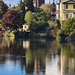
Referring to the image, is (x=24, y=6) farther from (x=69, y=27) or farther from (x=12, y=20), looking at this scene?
(x=69, y=27)

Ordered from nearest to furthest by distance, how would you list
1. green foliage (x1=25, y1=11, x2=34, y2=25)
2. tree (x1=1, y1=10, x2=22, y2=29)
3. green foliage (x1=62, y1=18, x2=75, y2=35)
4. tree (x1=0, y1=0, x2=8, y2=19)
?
1. green foliage (x1=62, y1=18, x2=75, y2=35)
2. green foliage (x1=25, y1=11, x2=34, y2=25)
3. tree (x1=1, y1=10, x2=22, y2=29)
4. tree (x1=0, y1=0, x2=8, y2=19)

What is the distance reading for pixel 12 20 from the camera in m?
110

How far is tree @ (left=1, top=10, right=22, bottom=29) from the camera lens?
110 m

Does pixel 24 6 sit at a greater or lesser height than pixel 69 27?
greater

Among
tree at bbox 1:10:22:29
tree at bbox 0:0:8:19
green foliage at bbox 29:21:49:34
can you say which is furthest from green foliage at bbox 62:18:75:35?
tree at bbox 0:0:8:19

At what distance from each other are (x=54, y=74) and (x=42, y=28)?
77.0 meters

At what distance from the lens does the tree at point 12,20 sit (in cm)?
10988

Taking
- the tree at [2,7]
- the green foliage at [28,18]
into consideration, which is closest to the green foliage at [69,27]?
the green foliage at [28,18]

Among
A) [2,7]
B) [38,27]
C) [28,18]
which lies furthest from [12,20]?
[2,7]

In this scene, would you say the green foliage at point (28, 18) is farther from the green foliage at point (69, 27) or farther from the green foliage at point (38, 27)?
the green foliage at point (69, 27)

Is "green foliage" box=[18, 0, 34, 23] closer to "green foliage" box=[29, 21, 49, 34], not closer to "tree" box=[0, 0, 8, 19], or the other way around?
"tree" box=[0, 0, 8, 19]

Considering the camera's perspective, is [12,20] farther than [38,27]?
Yes

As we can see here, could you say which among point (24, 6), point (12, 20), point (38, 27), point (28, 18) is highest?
point (24, 6)


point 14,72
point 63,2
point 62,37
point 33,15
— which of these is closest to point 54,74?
point 14,72
